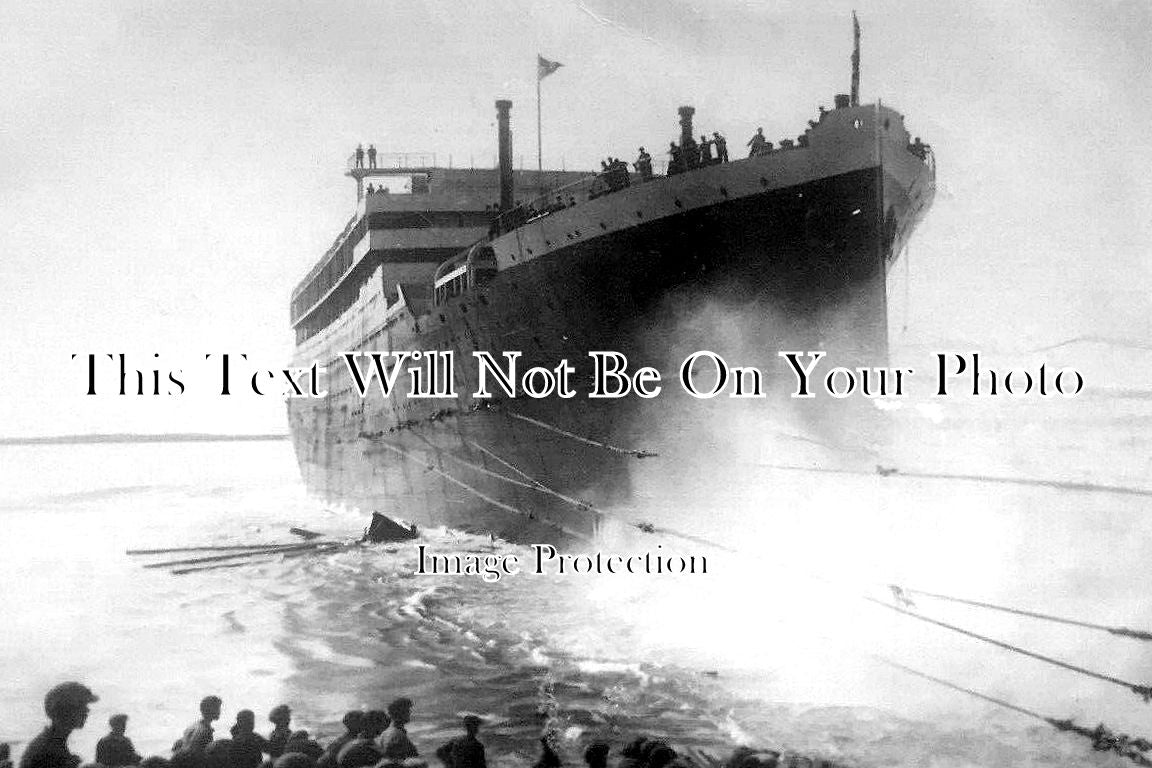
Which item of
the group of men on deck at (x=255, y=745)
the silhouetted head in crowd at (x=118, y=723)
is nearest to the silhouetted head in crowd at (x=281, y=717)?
the group of men on deck at (x=255, y=745)

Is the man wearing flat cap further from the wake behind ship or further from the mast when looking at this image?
the mast

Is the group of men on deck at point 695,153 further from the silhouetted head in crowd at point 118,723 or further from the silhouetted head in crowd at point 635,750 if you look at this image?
the silhouetted head in crowd at point 118,723

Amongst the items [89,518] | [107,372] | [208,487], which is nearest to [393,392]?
[107,372]

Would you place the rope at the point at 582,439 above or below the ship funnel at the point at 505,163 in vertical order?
below

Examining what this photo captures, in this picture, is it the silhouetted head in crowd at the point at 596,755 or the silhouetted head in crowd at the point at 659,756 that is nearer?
the silhouetted head in crowd at the point at 659,756

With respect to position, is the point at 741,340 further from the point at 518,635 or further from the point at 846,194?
the point at 518,635

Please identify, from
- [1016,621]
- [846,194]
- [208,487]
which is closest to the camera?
[1016,621]
